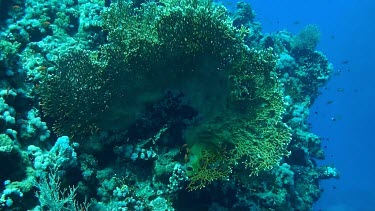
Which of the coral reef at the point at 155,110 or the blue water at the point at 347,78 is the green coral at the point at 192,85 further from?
the blue water at the point at 347,78

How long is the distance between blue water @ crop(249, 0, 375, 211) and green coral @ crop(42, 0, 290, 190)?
258 feet

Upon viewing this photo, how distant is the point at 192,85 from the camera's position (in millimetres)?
6641

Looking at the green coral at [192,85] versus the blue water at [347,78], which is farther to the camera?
the blue water at [347,78]

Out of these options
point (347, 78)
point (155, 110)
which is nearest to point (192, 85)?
point (155, 110)

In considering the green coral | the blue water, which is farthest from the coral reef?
the blue water

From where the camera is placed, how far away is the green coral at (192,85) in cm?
613

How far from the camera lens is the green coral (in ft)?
20.1

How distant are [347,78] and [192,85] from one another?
406 ft

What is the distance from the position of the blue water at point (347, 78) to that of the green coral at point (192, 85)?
258 feet

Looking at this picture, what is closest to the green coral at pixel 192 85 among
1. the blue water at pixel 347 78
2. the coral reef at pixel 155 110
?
the coral reef at pixel 155 110

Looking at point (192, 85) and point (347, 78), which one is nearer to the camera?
point (192, 85)

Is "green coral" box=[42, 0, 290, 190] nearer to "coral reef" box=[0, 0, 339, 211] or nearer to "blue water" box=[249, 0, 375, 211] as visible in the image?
"coral reef" box=[0, 0, 339, 211]

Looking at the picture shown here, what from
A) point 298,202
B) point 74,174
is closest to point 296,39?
point 298,202

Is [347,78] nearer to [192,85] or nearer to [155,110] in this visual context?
[192,85]
